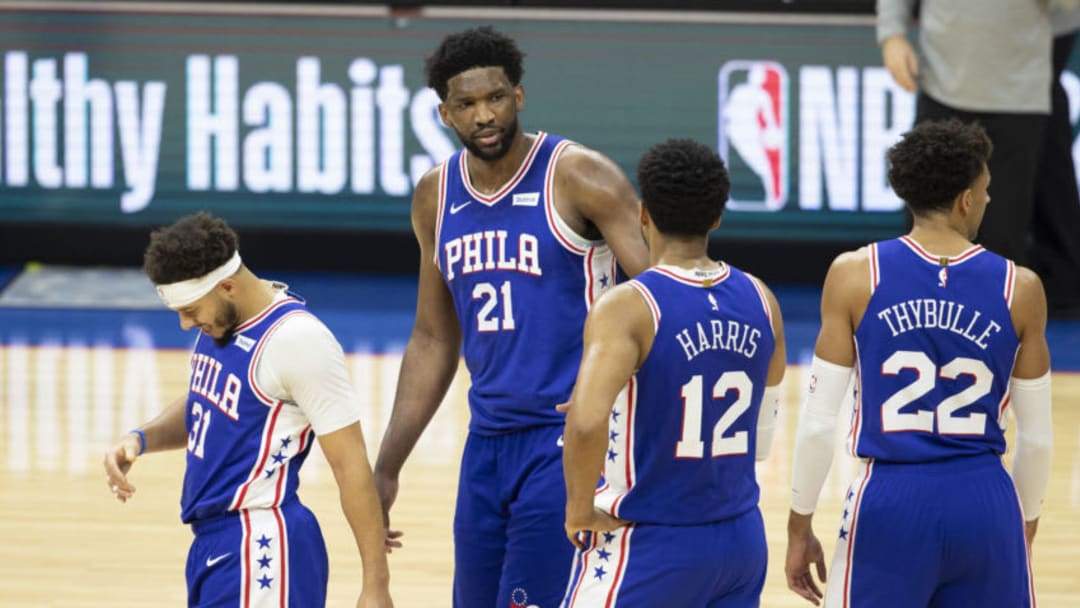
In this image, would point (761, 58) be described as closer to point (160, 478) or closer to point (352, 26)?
point (352, 26)

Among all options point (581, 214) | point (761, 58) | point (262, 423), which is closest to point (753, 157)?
point (761, 58)

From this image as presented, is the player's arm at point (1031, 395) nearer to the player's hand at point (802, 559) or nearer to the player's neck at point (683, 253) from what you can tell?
the player's hand at point (802, 559)

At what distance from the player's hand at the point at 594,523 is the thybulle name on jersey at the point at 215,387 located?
808 mm

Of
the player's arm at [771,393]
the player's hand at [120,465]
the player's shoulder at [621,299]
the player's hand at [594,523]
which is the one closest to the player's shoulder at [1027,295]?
the player's arm at [771,393]

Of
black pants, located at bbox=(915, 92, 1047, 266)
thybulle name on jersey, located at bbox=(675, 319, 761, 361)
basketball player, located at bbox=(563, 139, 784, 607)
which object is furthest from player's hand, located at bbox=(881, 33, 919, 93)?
thybulle name on jersey, located at bbox=(675, 319, 761, 361)

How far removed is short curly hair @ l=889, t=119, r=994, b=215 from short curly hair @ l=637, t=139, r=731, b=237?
0.46 meters

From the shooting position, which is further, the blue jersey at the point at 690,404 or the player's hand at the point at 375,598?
the player's hand at the point at 375,598

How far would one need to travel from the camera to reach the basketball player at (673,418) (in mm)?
3588

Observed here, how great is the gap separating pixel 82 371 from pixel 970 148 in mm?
5630

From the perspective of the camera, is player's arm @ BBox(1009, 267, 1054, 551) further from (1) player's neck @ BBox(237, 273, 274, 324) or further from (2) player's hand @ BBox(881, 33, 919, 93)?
(2) player's hand @ BBox(881, 33, 919, 93)

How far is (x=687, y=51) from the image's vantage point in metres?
10.3

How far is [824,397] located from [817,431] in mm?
79

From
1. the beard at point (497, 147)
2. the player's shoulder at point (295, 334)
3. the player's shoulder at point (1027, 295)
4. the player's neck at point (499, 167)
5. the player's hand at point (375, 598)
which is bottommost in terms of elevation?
the player's hand at point (375, 598)

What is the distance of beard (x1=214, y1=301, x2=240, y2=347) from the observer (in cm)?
399
